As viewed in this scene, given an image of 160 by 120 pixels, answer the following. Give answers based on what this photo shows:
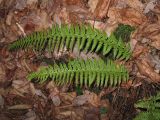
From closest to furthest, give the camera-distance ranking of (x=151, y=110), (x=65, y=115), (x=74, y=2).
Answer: (x=151, y=110), (x=65, y=115), (x=74, y=2)

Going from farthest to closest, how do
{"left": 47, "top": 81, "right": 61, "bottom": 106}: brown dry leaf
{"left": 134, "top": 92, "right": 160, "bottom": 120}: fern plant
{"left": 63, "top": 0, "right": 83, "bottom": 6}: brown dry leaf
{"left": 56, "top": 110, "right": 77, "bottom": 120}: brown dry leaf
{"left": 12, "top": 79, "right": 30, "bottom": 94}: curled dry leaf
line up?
{"left": 63, "top": 0, "right": 83, "bottom": 6}: brown dry leaf
{"left": 12, "top": 79, "right": 30, "bottom": 94}: curled dry leaf
{"left": 47, "top": 81, "right": 61, "bottom": 106}: brown dry leaf
{"left": 56, "top": 110, "right": 77, "bottom": 120}: brown dry leaf
{"left": 134, "top": 92, "right": 160, "bottom": 120}: fern plant

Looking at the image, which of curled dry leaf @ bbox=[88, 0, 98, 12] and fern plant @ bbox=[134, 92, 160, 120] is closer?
fern plant @ bbox=[134, 92, 160, 120]

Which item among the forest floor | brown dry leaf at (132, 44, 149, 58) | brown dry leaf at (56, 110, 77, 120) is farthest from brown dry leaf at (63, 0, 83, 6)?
brown dry leaf at (56, 110, 77, 120)

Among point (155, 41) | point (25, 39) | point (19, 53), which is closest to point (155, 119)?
point (155, 41)

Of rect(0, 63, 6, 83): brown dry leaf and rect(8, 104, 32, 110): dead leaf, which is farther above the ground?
rect(0, 63, 6, 83): brown dry leaf

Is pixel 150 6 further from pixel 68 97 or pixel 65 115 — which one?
pixel 65 115

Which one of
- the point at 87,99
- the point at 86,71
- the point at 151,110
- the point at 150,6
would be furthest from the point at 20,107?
the point at 150,6

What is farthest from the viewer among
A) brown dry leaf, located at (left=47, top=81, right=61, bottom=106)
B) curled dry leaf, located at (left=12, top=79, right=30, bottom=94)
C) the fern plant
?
curled dry leaf, located at (left=12, top=79, right=30, bottom=94)

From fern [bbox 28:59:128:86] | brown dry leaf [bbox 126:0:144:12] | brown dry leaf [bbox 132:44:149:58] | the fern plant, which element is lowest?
the fern plant

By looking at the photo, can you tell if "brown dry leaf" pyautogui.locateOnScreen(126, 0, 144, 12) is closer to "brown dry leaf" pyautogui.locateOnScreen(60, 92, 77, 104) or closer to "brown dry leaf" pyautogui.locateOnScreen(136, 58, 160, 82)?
"brown dry leaf" pyautogui.locateOnScreen(136, 58, 160, 82)
